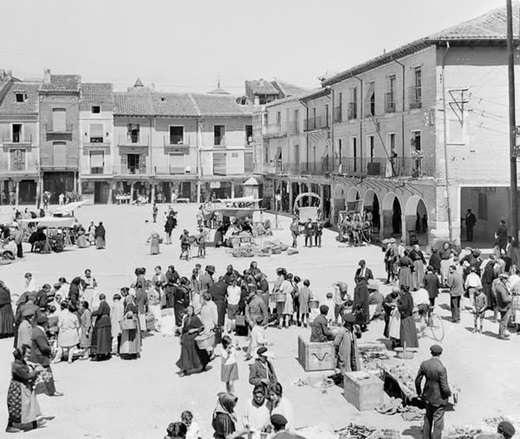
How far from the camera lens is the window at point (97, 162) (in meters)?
64.1

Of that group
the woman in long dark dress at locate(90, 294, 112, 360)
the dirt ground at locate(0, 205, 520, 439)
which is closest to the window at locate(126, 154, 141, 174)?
the dirt ground at locate(0, 205, 520, 439)

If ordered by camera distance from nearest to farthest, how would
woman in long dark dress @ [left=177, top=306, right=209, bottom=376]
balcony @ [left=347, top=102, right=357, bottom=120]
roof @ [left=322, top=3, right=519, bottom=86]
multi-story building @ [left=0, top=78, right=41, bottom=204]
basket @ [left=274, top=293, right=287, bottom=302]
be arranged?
woman in long dark dress @ [left=177, top=306, right=209, bottom=376]
basket @ [left=274, top=293, right=287, bottom=302]
roof @ [left=322, top=3, right=519, bottom=86]
balcony @ [left=347, top=102, right=357, bottom=120]
multi-story building @ [left=0, top=78, right=41, bottom=204]

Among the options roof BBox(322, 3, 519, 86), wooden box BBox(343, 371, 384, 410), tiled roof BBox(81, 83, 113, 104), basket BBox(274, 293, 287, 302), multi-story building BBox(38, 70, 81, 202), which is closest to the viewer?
wooden box BBox(343, 371, 384, 410)

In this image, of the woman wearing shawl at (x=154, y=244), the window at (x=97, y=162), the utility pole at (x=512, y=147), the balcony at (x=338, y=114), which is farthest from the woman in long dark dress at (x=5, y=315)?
the window at (x=97, y=162)

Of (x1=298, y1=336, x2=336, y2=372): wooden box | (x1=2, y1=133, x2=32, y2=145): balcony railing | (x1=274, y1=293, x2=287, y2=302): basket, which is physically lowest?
(x1=298, y1=336, x2=336, y2=372): wooden box

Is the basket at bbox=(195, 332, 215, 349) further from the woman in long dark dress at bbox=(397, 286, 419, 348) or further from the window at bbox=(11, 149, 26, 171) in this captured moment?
the window at bbox=(11, 149, 26, 171)

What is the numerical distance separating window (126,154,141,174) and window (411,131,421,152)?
3796cm

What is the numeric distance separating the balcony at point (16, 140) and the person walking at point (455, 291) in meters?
51.5

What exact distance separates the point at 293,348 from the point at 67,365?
4.88 m

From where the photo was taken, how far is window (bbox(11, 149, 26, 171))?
62031 mm

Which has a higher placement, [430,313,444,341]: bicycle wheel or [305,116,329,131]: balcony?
[305,116,329,131]: balcony

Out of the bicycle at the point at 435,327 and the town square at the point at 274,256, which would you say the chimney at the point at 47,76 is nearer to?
the town square at the point at 274,256

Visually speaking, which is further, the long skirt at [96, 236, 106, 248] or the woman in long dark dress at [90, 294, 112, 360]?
the long skirt at [96, 236, 106, 248]

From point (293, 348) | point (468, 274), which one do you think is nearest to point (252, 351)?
point (293, 348)
